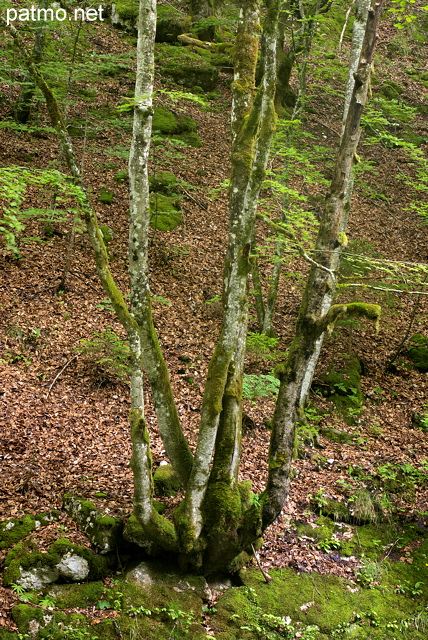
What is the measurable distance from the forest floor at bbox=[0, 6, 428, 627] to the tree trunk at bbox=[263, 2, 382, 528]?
159 cm

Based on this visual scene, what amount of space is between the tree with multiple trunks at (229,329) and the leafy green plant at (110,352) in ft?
9.88

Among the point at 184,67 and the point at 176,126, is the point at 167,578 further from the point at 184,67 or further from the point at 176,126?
the point at 184,67

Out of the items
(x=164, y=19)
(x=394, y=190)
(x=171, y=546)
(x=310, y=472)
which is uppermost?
(x=164, y=19)

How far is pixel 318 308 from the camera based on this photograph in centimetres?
516

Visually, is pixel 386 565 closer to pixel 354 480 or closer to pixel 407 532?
pixel 407 532

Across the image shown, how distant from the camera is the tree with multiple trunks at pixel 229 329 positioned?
4684mm

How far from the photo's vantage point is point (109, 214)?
41.0 ft

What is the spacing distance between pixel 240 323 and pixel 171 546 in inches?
100

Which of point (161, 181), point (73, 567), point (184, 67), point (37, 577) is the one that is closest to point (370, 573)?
point (73, 567)

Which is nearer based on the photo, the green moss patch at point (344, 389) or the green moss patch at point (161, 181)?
the green moss patch at point (344, 389)

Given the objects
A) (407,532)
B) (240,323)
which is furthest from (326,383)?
(240,323)

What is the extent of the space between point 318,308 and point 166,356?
16.3ft

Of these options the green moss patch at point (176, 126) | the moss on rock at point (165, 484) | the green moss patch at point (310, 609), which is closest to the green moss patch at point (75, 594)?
the green moss patch at point (310, 609)

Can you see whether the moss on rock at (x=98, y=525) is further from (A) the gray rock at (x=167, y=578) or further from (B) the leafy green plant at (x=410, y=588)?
(B) the leafy green plant at (x=410, y=588)
